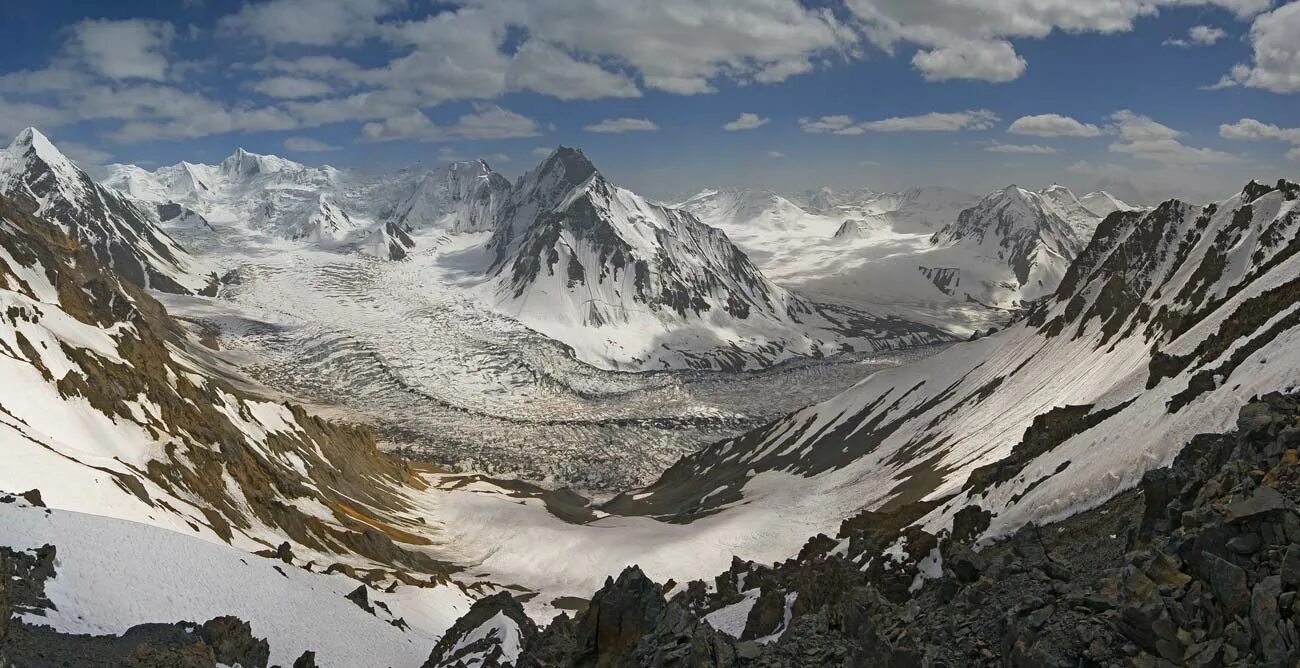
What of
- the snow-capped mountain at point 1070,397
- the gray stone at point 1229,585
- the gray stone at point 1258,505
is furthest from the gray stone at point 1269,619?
the snow-capped mountain at point 1070,397

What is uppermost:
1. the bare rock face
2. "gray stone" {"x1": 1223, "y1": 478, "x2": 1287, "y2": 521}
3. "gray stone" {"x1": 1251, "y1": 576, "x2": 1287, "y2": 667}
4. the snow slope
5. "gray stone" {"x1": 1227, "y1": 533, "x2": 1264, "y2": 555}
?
"gray stone" {"x1": 1223, "y1": 478, "x2": 1287, "y2": 521}

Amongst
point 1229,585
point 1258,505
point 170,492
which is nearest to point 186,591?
point 170,492

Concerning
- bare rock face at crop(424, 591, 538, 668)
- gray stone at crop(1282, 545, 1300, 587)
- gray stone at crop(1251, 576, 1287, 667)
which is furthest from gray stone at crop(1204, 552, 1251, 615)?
bare rock face at crop(424, 591, 538, 668)

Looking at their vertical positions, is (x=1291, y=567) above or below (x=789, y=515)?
above

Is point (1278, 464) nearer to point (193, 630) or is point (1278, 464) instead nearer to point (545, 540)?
point (193, 630)

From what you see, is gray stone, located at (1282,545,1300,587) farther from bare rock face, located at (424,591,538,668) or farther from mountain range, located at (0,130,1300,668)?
bare rock face, located at (424,591,538,668)

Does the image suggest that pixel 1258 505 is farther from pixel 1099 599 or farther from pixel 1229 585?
pixel 1099 599

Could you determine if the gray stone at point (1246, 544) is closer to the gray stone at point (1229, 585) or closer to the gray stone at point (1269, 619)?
the gray stone at point (1229, 585)
